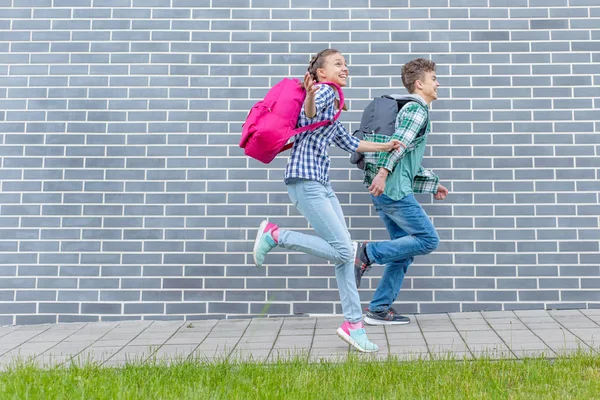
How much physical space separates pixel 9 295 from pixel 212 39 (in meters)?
2.74

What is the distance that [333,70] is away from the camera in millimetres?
3910

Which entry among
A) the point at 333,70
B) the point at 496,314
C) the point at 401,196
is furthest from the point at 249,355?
the point at 496,314

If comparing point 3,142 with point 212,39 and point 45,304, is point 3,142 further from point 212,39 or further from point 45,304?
point 212,39

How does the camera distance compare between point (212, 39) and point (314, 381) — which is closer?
point (314, 381)

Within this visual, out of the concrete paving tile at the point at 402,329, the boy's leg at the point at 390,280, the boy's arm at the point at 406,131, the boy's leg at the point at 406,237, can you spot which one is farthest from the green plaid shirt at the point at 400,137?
the concrete paving tile at the point at 402,329

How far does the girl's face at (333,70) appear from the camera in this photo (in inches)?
154

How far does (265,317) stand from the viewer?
5.09 meters

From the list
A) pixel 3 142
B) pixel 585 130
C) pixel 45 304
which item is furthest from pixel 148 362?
pixel 585 130

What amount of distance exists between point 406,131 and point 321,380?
6.89 feet

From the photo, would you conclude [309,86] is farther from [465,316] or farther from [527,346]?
[465,316]

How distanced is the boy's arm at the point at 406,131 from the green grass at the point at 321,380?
1.58 meters

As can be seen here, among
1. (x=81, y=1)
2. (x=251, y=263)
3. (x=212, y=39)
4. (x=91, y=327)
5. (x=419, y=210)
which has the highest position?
(x=81, y=1)

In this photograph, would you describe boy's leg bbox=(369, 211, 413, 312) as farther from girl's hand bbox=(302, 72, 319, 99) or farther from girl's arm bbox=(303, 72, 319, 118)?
girl's hand bbox=(302, 72, 319, 99)

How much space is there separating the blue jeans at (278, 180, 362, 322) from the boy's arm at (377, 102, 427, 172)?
66cm
